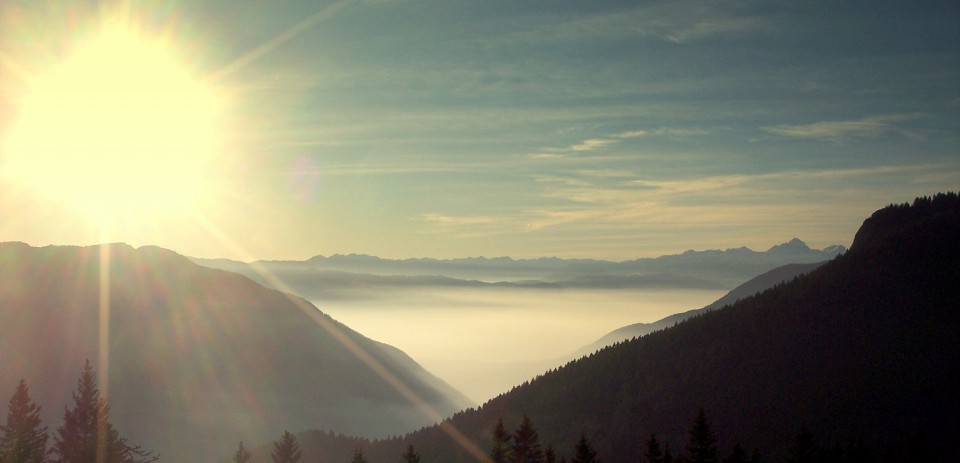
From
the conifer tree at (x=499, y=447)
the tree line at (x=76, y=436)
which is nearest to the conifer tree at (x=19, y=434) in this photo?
the tree line at (x=76, y=436)

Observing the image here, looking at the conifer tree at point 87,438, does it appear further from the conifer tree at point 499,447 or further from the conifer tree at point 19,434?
the conifer tree at point 499,447

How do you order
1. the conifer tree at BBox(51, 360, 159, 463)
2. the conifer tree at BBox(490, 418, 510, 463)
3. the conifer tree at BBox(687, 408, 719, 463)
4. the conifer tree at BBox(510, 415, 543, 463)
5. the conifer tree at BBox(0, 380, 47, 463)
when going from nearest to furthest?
1. the conifer tree at BBox(51, 360, 159, 463)
2. the conifer tree at BBox(0, 380, 47, 463)
3. the conifer tree at BBox(687, 408, 719, 463)
4. the conifer tree at BBox(510, 415, 543, 463)
5. the conifer tree at BBox(490, 418, 510, 463)

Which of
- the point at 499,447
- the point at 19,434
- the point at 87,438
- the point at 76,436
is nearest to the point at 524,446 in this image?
the point at 499,447

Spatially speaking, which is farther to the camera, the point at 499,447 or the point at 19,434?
the point at 499,447

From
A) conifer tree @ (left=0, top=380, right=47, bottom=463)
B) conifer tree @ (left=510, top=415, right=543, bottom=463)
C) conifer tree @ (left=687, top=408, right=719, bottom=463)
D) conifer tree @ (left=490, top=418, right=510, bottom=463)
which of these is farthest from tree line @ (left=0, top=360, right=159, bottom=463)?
conifer tree @ (left=687, top=408, right=719, bottom=463)

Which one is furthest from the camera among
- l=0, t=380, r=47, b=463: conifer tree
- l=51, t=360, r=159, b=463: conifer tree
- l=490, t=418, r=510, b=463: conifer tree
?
l=490, t=418, r=510, b=463: conifer tree

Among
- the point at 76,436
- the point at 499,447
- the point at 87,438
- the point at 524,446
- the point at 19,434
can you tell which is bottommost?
the point at 499,447

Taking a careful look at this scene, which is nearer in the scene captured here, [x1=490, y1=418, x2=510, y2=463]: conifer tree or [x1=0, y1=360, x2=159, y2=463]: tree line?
[x1=0, y1=360, x2=159, y2=463]: tree line

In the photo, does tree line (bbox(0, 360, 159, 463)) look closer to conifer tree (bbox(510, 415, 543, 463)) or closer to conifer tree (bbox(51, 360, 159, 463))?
conifer tree (bbox(51, 360, 159, 463))

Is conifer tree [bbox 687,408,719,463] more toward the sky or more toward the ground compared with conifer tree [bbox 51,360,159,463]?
more toward the ground

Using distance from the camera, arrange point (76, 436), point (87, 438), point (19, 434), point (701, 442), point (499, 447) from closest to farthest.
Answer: point (87, 438) < point (76, 436) < point (19, 434) < point (701, 442) < point (499, 447)

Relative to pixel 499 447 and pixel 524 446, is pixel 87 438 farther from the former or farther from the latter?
pixel 524 446

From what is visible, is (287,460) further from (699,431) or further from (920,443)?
(920,443)

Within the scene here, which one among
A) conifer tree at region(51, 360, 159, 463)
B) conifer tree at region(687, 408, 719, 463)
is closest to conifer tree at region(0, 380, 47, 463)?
conifer tree at region(51, 360, 159, 463)
